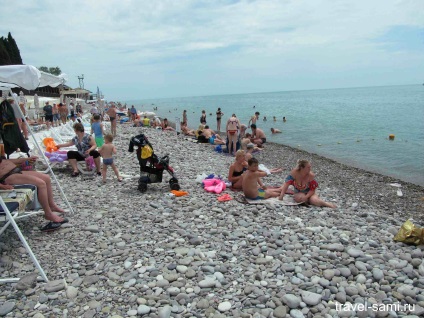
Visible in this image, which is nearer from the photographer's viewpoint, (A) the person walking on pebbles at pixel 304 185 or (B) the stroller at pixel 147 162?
(A) the person walking on pebbles at pixel 304 185

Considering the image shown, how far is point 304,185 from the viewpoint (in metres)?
6.57

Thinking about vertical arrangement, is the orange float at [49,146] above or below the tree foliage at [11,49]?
below

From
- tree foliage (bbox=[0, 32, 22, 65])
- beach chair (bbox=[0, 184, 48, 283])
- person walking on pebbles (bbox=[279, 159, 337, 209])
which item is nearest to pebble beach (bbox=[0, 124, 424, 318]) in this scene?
beach chair (bbox=[0, 184, 48, 283])

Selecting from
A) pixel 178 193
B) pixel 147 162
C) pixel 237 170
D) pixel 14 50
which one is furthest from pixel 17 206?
pixel 14 50

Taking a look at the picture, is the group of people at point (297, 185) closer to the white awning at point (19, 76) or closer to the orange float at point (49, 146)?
the white awning at point (19, 76)

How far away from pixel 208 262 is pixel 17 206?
7.86ft

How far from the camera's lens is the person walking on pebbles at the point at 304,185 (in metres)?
6.45

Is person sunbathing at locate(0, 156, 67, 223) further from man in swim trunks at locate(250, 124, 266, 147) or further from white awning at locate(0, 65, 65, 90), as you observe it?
man in swim trunks at locate(250, 124, 266, 147)

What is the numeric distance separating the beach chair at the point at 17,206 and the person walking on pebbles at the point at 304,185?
440 centimetres

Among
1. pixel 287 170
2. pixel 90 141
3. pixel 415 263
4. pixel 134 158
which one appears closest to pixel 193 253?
pixel 415 263

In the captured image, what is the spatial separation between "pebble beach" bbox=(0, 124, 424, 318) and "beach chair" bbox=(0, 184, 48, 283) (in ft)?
0.63

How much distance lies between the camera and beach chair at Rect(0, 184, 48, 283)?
3422 millimetres

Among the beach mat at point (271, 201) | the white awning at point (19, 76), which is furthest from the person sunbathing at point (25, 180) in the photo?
Result: the beach mat at point (271, 201)

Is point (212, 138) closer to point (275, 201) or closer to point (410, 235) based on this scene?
point (275, 201)
